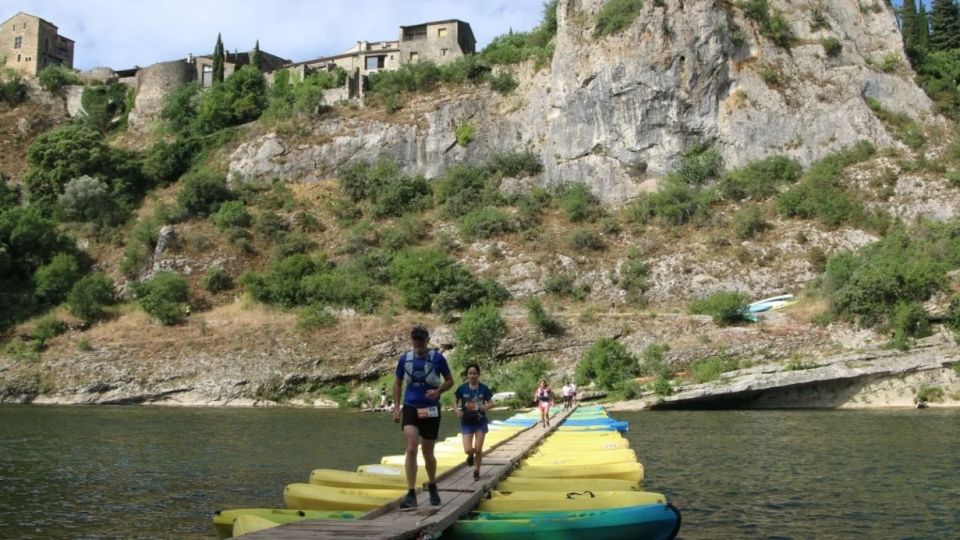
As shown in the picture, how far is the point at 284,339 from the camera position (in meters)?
47.8

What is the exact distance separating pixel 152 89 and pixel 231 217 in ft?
89.4

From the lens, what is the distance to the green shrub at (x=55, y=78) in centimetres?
7988

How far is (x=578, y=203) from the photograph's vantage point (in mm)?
59156

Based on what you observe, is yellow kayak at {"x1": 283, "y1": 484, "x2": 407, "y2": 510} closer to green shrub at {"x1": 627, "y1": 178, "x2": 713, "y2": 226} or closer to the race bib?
the race bib

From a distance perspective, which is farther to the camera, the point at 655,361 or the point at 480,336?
the point at 480,336

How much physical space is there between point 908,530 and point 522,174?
179 feet

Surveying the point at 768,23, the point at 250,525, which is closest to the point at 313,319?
the point at 250,525

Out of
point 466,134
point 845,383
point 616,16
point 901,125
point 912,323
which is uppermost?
point 616,16

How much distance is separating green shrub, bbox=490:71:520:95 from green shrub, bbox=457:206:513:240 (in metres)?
15.2

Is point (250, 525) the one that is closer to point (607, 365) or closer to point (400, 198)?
point (607, 365)

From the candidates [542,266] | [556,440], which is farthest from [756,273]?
[556,440]

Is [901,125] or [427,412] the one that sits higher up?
[901,125]

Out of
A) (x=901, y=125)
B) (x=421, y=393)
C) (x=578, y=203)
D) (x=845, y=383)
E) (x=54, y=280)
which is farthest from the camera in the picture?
(x=578, y=203)

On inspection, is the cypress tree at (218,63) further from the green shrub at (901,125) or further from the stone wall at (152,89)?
the green shrub at (901,125)
